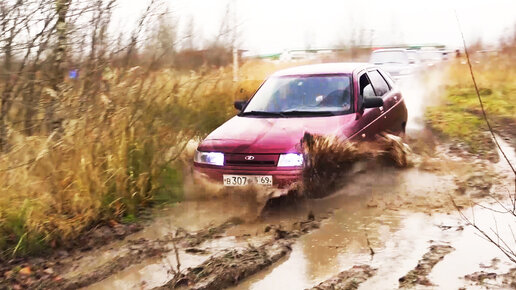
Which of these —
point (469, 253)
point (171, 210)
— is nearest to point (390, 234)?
point (469, 253)

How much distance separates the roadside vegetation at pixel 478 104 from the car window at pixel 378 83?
227cm

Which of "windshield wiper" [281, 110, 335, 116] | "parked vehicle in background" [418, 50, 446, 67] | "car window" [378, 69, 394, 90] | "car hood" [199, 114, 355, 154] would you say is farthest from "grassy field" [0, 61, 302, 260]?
"parked vehicle in background" [418, 50, 446, 67]

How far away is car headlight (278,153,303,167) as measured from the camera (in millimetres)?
6590

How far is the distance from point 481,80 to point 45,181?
12386 millimetres

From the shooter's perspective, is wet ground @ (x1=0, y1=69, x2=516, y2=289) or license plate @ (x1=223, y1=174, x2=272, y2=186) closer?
wet ground @ (x1=0, y1=69, x2=516, y2=289)

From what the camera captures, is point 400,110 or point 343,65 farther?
point 400,110

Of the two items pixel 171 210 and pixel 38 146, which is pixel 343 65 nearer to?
pixel 171 210

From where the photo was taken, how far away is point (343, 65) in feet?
28.0

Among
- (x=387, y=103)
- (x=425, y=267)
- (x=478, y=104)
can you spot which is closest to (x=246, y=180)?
(x=425, y=267)

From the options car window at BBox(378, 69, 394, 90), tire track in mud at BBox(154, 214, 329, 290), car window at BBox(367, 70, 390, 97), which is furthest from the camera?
car window at BBox(378, 69, 394, 90)

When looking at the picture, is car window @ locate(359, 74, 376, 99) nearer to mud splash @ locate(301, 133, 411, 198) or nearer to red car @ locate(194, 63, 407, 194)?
red car @ locate(194, 63, 407, 194)

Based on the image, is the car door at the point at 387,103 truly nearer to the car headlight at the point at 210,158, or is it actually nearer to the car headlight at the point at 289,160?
the car headlight at the point at 289,160

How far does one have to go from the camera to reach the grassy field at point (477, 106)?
37.9 feet

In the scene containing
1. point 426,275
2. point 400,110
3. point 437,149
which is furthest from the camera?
point 437,149
